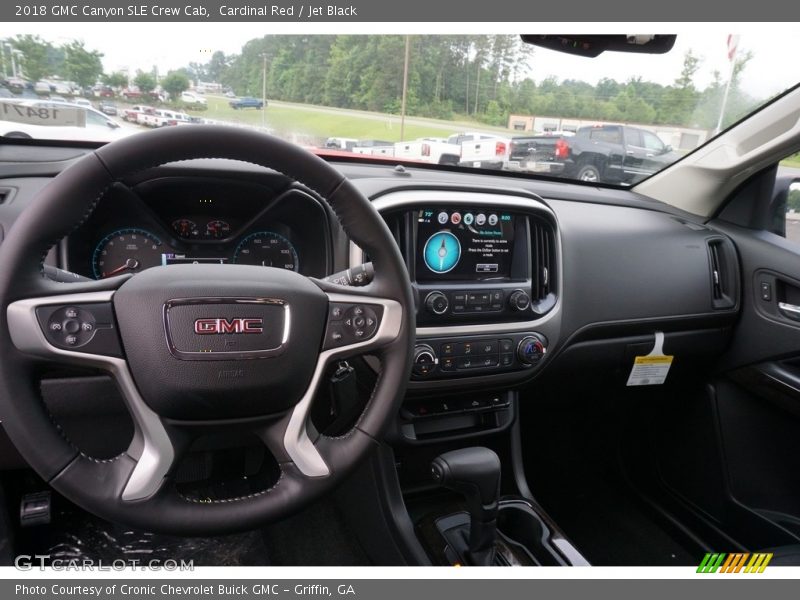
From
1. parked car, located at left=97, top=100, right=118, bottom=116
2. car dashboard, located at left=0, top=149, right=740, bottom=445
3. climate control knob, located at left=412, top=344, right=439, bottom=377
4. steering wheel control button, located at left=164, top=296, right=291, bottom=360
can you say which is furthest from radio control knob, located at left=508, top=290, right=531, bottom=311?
parked car, located at left=97, top=100, right=118, bottom=116

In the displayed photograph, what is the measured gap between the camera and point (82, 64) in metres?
1.70

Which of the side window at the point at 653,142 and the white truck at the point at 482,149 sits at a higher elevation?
the side window at the point at 653,142

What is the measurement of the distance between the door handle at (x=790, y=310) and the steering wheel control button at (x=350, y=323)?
1821 millimetres

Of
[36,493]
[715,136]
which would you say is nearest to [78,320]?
[36,493]

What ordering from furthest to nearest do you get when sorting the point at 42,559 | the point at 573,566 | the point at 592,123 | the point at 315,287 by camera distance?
the point at 592,123, the point at 42,559, the point at 573,566, the point at 315,287

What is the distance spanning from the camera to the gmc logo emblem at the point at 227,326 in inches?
44.1

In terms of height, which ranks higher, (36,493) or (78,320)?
(78,320)

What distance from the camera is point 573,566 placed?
1845 mm

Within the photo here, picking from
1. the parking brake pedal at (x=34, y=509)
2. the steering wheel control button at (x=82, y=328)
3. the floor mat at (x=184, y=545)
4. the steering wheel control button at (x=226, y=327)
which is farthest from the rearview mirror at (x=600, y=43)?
the parking brake pedal at (x=34, y=509)

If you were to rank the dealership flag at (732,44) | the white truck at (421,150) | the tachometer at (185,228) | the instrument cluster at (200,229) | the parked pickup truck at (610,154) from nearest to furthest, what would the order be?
the instrument cluster at (200,229), the tachometer at (185,228), the dealership flag at (732,44), the white truck at (421,150), the parked pickup truck at (610,154)

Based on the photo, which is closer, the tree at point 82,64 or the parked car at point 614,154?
the tree at point 82,64

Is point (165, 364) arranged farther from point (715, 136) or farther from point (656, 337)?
point (715, 136)

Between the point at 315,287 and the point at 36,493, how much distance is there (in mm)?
1518

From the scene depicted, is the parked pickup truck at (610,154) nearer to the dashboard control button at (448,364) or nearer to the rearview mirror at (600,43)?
the rearview mirror at (600,43)
